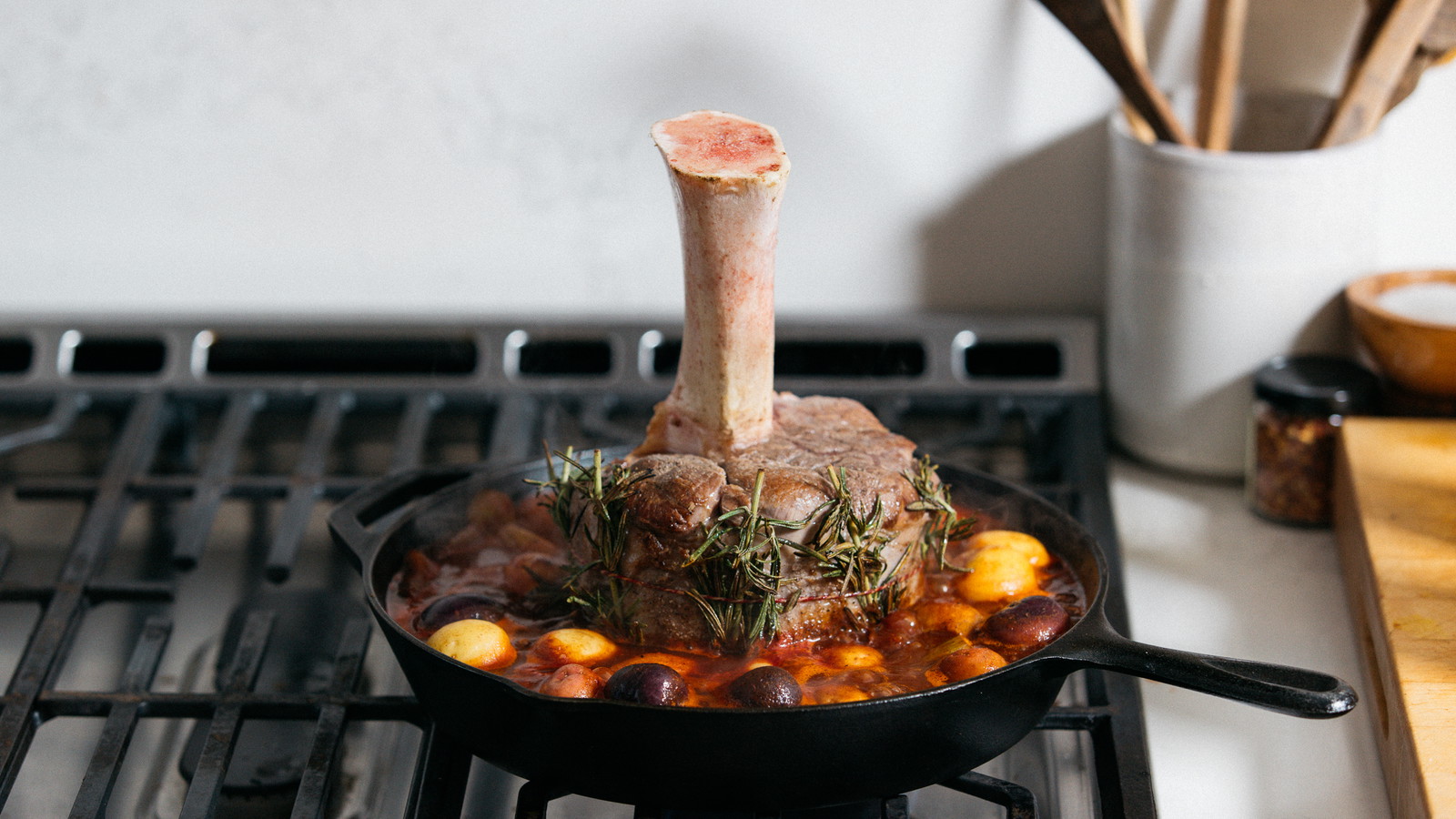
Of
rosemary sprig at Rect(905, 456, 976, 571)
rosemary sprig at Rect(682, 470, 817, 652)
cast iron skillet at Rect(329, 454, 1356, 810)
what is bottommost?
cast iron skillet at Rect(329, 454, 1356, 810)

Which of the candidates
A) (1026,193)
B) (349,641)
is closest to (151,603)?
(349,641)

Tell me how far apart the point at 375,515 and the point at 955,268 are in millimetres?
667

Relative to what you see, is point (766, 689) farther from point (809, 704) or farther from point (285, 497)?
point (285, 497)

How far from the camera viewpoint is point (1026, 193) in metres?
1.29

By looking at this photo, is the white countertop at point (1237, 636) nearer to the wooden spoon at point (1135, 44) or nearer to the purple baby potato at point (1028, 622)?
the purple baby potato at point (1028, 622)

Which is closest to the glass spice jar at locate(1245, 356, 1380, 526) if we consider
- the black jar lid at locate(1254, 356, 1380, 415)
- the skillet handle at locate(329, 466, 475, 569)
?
the black jar lid at locate(1254, 356, 1380, 415)

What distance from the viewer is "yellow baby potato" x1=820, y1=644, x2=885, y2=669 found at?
2.47 ft

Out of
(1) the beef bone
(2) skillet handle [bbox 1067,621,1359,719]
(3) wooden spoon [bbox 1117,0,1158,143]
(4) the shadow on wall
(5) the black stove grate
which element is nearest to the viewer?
(2) skillet handle [bbox 1067,621,1359,719]

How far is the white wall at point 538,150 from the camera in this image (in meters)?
1.24

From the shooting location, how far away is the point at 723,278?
0.76 metres

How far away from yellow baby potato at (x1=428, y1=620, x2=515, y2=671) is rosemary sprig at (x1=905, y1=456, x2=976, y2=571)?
0.27 m

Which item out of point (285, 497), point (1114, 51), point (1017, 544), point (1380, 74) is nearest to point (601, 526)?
point (1017, 544)

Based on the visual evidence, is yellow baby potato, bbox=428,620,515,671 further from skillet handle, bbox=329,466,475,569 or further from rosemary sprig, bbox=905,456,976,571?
rosemary sprig, bbox=905,456,976,571

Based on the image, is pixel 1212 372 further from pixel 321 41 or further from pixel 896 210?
pixel 321 41
